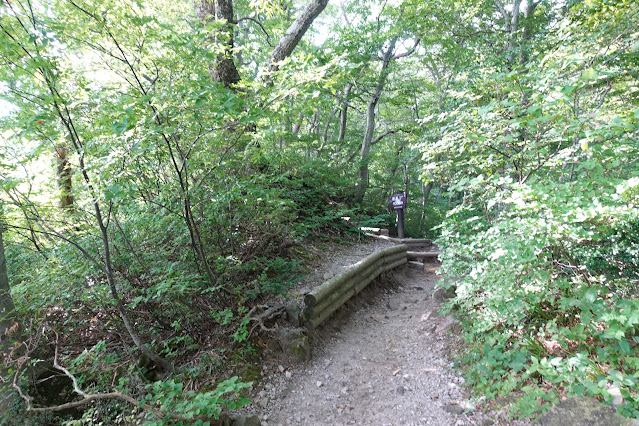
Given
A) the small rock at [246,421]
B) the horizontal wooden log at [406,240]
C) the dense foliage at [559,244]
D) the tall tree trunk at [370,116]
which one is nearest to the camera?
the dense foliage at [559,244]

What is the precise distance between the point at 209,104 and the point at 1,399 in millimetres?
3390

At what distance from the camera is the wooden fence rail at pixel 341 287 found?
431 centimetres

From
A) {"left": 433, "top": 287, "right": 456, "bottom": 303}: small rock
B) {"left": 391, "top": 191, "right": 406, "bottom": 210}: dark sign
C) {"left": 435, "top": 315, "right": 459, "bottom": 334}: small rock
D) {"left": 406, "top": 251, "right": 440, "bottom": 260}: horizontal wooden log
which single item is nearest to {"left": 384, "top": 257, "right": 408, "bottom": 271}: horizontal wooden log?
{"left": 406, "top": 251, "right": 440, "bottom": 260}: horizontal wooden log

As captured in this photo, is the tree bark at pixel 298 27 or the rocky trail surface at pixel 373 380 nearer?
the rocky trail surface at pixel 373 380

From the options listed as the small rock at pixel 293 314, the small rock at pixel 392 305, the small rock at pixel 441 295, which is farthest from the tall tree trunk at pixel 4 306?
the small rock at pixel 441 295

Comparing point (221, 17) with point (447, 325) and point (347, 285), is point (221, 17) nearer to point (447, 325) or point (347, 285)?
point (347, 285)

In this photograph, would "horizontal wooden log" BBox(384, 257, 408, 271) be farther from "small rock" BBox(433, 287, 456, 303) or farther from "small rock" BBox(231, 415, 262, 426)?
"small rock" BBox(231, 415, 262, 426)

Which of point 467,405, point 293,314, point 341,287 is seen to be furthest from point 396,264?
point 467,405

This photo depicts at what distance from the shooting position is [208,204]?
3891 millimetres

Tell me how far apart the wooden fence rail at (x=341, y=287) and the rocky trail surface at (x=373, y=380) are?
0.25 m

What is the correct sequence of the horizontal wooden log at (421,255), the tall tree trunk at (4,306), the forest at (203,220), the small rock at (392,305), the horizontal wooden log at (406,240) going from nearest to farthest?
1. the forest at (203,220)
2. the tall tree trunk at (4,306)
3. the small rock at (392,305)
4. the horizontal wooden log at (421,255)
5. the horizontal wooden log at (406,240)

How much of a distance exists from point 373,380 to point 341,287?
171 cm

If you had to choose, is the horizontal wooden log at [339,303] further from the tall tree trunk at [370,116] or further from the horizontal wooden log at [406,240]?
the tall tree trunk at [370,116]

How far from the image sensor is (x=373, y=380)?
3.59m
